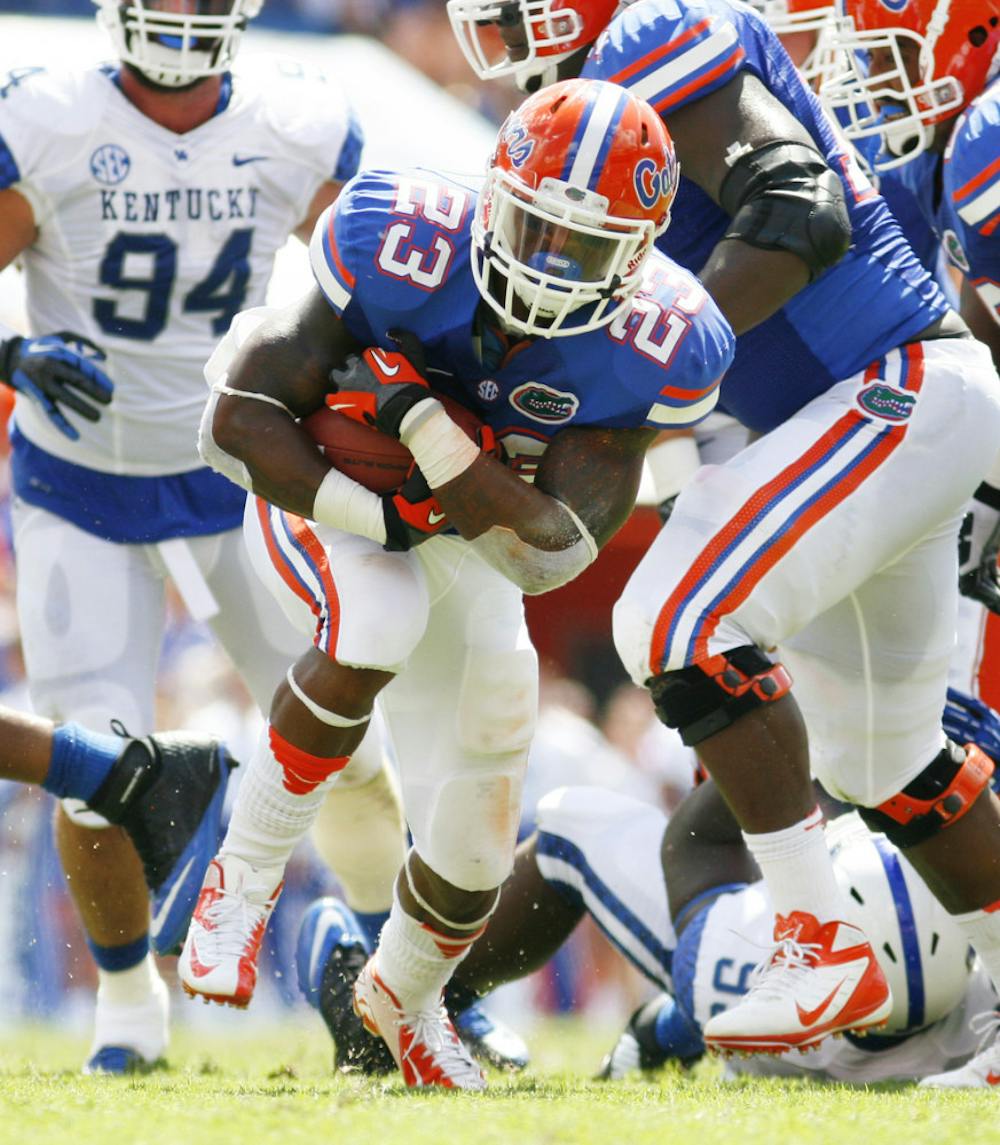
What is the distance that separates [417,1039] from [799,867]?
0.82 m

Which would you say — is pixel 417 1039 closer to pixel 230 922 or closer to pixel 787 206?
pixel 230 922

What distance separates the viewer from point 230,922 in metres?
3.14

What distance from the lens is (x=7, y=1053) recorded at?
4.50m

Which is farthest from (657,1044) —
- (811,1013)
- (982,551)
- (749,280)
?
(749,280)

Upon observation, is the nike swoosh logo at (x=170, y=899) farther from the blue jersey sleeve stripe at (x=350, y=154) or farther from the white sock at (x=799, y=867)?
the blue jersey sleeve stripe at (x=350, y=154)

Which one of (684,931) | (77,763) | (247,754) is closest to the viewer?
(77,763)

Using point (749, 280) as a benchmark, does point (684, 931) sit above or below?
below

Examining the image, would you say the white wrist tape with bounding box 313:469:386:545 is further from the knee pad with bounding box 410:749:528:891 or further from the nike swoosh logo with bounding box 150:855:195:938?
the nike swoosh logo with bounding box 150:855:195:938

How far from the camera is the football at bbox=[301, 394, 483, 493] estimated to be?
3174mm

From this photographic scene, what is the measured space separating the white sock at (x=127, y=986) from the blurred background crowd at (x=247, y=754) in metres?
1.09

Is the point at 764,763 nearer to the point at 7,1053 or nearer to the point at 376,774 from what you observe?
the point at 376,774

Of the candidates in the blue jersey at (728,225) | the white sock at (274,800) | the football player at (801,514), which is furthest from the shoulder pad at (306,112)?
the white sock at (274,800)

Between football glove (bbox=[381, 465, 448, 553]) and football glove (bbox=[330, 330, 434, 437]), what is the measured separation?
113 millimetres

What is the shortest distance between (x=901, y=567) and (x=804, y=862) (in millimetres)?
611
